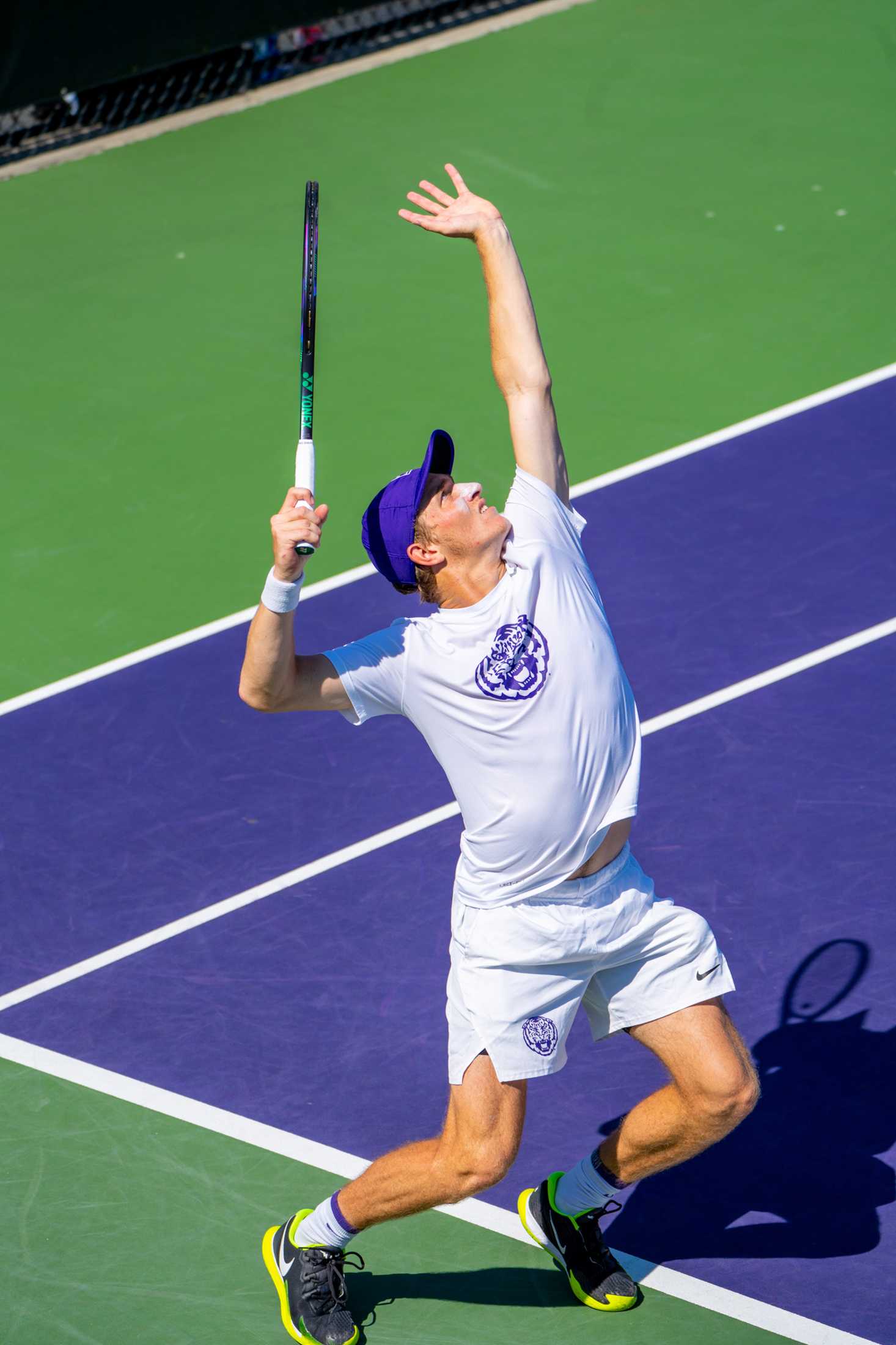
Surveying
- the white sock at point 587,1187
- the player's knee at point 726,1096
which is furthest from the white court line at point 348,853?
the player's knee at point 726,1096

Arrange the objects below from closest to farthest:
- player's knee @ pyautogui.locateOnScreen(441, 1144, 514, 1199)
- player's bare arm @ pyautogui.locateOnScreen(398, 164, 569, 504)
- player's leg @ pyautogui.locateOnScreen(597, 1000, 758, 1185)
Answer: player's knee @ pyautogui.locateOnScreen(441, 1144, 514, 1199) → player's leg @ pyautogui.locateOnScreen(597, 1000, 758, 1185) → player's bare arm @ pyautogui.locateOnScreen(398, 164, 569, 504)

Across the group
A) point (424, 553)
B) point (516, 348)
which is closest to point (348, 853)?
point (424, 553)

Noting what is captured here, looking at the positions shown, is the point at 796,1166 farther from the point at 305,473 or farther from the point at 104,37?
the point at 104,37

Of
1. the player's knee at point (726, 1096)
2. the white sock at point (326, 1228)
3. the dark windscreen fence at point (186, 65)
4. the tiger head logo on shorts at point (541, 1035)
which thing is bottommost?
the white sock at point (326, 1228)

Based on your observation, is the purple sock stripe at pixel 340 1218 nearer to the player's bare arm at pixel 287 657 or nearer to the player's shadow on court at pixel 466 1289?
the player's shadow on court at pixel 466 1289

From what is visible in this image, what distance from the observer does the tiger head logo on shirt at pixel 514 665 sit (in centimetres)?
457

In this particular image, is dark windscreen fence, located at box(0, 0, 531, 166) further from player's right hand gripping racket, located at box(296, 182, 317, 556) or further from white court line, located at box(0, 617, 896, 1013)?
player's right hand gripping racket, located at box(296, 182, 317, 556)

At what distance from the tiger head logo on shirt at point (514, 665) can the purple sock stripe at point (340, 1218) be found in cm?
146

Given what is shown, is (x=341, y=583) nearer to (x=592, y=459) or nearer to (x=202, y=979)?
(x=592, y=459)

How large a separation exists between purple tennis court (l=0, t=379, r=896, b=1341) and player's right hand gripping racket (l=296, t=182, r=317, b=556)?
5.83 ft

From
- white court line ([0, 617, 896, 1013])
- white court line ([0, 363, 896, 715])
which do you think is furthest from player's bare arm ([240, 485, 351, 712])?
white court line ([0, 363, 896, 715])

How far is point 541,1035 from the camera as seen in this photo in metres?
4.65

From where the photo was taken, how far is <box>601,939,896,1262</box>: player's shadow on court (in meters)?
5.09

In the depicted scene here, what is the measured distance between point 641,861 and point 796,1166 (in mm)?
1474
